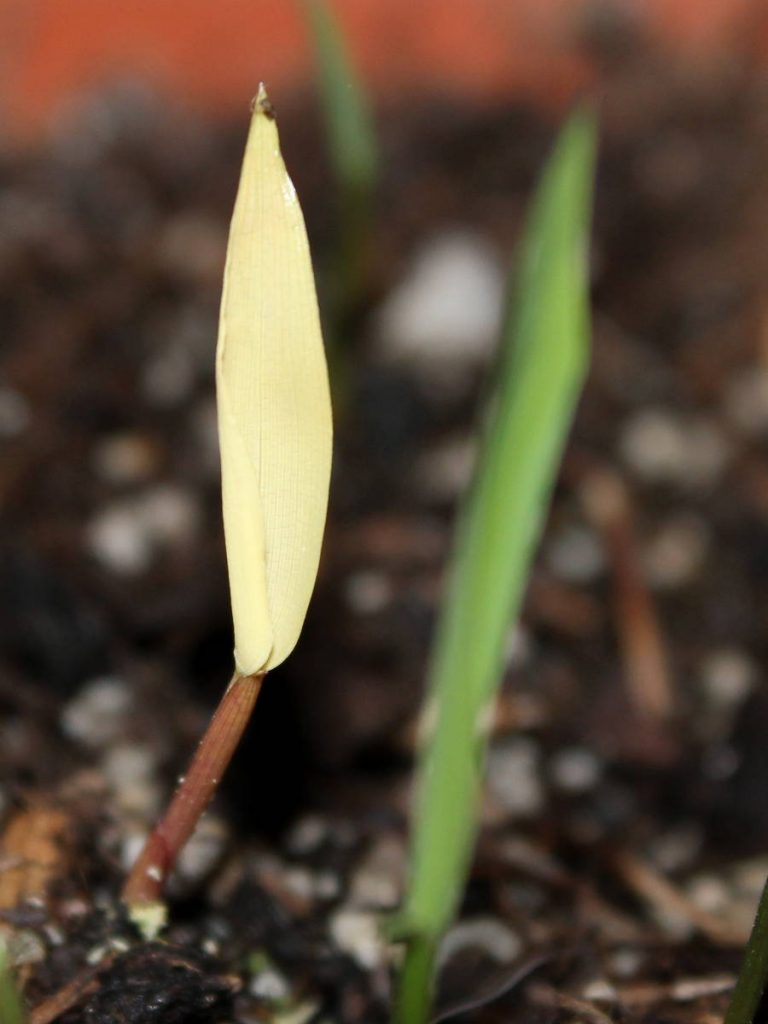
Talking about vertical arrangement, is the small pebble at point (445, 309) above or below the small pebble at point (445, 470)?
above

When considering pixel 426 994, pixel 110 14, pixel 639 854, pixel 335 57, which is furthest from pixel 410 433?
pixel 110 14

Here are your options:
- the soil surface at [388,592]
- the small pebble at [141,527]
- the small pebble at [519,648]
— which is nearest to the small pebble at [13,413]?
the soil surface at [388,592]

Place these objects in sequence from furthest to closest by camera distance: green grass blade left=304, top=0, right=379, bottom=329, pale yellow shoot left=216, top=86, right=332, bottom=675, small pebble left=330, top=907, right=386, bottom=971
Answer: green grass blade left=304, top=0, right=379, bottom=329
small pebble left=330, top=907, right=386, bottom=971
pale yellow shoot left=216, top=86, right=332, bottom=675

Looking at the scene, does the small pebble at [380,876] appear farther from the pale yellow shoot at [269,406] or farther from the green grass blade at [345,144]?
the green grass blade at [345,144]

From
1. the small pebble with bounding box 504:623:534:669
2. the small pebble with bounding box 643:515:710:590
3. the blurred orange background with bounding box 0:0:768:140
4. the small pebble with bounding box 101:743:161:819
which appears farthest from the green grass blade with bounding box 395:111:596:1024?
the blurred orange background with bounding box 0:0:768:140

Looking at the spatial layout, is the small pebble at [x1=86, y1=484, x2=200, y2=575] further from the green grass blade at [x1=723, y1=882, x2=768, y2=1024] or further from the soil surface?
the green grass blade at [x1=723, y1=882, x2=768, y2=1024]
